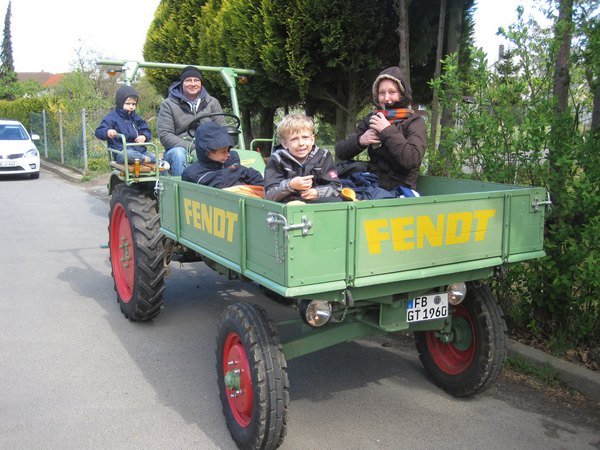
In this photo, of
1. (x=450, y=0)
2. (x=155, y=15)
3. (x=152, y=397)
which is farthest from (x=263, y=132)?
(x=152, y=397)

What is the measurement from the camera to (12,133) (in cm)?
1830

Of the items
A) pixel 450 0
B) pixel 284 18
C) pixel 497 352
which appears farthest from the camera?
pixel 284 18

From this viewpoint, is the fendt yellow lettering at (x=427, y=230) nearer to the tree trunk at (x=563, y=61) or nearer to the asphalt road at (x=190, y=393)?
the asphalt road at (x=190, y=393)

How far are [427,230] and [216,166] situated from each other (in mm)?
1940

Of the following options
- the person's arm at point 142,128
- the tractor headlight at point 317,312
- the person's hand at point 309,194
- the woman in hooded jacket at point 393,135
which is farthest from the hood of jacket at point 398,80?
the person's arm at point 142,128

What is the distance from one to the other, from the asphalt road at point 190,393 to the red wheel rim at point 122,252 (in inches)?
11.4

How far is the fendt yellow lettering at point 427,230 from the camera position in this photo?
304 centimetres

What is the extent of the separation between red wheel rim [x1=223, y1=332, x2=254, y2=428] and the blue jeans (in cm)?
237

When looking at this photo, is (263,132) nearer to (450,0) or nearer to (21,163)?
(450,0)

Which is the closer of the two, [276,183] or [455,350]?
[276,183]

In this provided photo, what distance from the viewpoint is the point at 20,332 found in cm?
534

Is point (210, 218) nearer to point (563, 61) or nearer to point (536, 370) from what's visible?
point (536, 370)

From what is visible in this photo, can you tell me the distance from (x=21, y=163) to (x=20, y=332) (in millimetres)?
13245

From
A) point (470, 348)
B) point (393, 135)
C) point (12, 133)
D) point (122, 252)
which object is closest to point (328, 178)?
point (393, 135)
